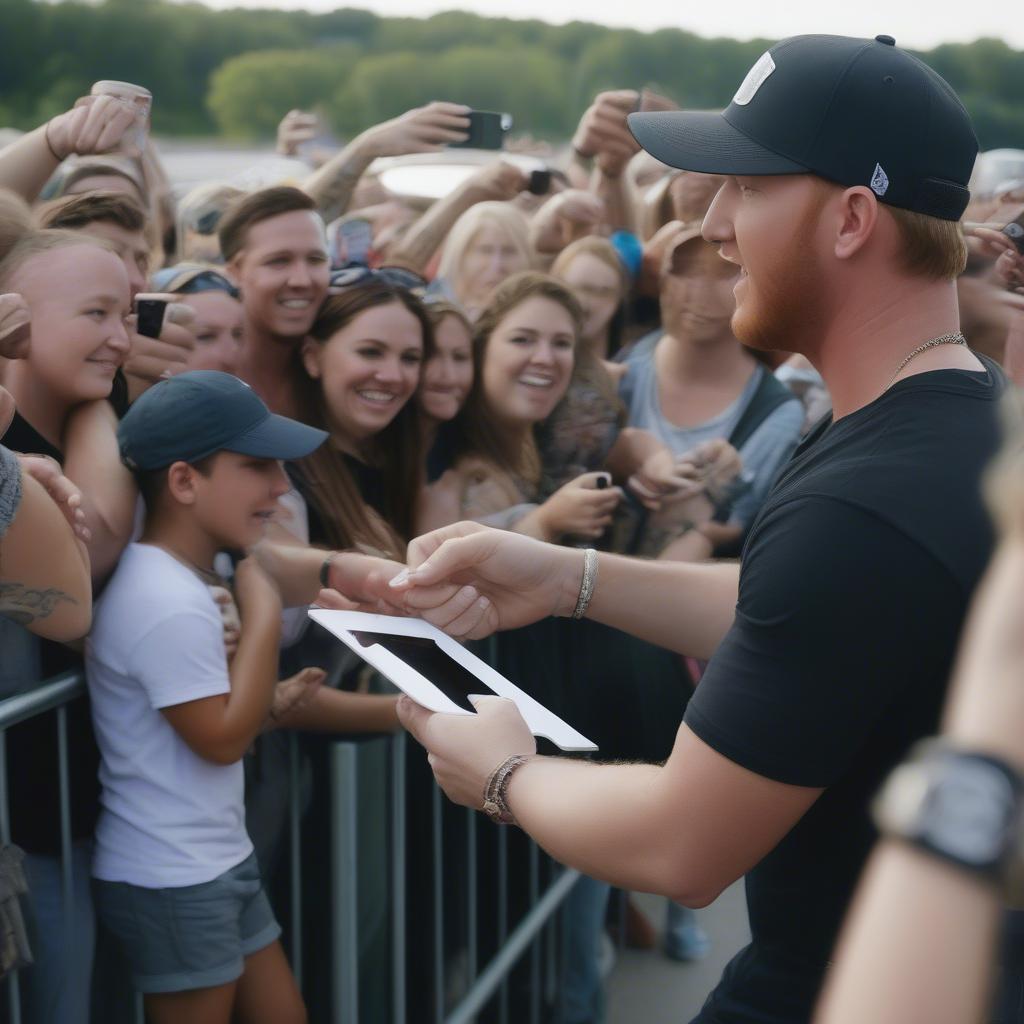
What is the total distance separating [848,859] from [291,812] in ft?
4.60

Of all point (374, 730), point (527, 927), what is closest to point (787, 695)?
point (374, 730)

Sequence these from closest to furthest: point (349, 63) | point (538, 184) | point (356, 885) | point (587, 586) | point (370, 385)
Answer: point (587, 586), point (356, 885), point (370, 385), point (538, 184), point (349, 63)

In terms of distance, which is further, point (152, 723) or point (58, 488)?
point (152, 723)

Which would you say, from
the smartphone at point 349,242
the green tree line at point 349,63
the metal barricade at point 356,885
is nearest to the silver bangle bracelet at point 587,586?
the metal barricade at point 356,885

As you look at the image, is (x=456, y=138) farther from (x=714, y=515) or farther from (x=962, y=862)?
(x=962, y=862)

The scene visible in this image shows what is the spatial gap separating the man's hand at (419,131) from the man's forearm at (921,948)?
345 cm

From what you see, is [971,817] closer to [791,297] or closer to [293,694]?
[791,297]

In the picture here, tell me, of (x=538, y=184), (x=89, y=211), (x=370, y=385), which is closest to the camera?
(x=89, y=211)

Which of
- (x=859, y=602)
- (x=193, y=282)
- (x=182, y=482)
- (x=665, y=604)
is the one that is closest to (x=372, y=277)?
(x=193, y=282)

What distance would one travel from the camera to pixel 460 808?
123 inches

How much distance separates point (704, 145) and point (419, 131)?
225cm

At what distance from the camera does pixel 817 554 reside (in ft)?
4.66

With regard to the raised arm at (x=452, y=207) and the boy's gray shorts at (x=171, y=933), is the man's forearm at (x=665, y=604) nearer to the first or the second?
the boy's gray shorts at (x=171, y=933)

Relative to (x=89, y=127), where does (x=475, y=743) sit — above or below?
below
